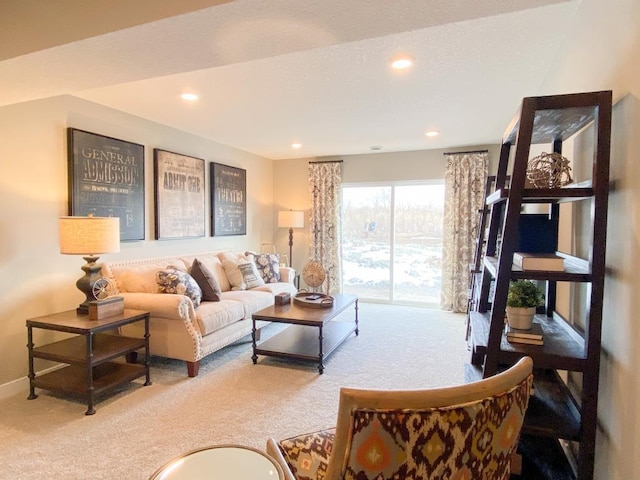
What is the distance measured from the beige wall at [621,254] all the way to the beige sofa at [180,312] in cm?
277

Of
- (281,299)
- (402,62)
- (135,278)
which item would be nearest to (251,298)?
(281,299)

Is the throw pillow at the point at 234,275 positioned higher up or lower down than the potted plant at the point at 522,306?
lower down

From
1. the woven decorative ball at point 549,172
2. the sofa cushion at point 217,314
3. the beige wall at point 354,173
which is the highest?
the beige wall at point 354,173

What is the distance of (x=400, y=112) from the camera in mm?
3650

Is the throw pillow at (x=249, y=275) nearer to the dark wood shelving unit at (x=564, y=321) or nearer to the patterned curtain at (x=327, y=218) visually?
the patterned curtain at (x=327, y=218)

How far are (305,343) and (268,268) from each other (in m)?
1.56

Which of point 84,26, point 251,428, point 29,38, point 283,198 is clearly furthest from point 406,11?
point 283,198

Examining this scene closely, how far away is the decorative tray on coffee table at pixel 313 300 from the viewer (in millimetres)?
3682

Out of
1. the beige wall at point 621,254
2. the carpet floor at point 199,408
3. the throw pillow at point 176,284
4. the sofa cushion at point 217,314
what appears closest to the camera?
the beige wall at point 621,254

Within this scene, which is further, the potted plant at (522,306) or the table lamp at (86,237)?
the table lamp at (86,237)

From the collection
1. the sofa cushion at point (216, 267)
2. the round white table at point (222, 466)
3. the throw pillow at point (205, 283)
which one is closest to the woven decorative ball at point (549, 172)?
the round white table at point (222, 466)

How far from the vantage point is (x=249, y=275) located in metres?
4.61

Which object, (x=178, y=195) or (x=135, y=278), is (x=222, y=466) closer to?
(x=135, y=278)

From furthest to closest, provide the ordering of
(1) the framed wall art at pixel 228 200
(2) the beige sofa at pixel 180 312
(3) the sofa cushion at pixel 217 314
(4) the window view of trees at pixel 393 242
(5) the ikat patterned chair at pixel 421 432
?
(4) the window view of trees at pixel 393 242 < (1) the framed wall art at pixel 228 200 < (3) the sofa cushion at pixel 217 314 < (2) the beige sofa at pixel 180 312 < (5) the ikat patterned chair at pixel 421 432
